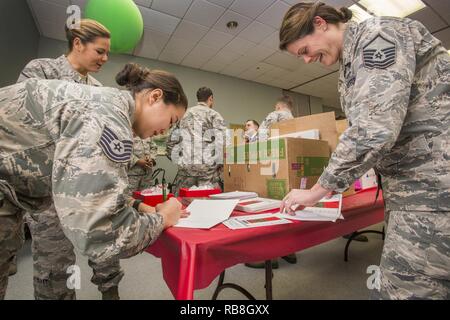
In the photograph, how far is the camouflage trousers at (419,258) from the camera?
1.80 feet

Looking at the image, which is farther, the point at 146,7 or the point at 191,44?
the point at 191,44

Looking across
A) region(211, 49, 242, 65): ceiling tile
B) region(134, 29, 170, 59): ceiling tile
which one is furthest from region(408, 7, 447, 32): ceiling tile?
region(134, 29, 170, 59): ceiling tile

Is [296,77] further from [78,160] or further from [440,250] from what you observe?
[78,160]

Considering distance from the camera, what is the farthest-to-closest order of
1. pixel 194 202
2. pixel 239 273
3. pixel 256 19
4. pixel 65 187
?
Result: pixel 256 19
pixel 239 273
pixel 194 202
pixel 65 187

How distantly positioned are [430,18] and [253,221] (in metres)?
4.49

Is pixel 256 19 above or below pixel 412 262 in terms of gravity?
above

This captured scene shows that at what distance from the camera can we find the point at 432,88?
59 cm

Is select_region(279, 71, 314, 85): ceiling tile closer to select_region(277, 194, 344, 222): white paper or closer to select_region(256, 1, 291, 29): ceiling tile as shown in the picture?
select_region(256, 1, 291, 29): ceiling tile

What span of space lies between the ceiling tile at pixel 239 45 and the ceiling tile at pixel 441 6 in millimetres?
2363

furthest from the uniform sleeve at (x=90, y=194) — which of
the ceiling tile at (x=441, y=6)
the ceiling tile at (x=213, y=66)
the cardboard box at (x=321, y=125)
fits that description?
the ceiling tile at (x=441, y=6)

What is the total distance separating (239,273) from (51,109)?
166 cm

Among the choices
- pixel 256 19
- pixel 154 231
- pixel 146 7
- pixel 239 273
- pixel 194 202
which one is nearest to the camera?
pixel 154 231
